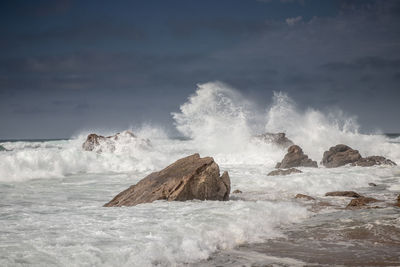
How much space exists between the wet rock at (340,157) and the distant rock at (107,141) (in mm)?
13980

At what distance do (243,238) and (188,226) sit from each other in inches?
40.9

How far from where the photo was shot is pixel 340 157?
22328 millimetres

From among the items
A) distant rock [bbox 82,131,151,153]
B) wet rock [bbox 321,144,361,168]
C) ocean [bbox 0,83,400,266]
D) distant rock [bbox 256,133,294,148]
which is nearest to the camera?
ocean [bbox 0,83,400,266]

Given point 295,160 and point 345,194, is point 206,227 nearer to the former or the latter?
point 345,194

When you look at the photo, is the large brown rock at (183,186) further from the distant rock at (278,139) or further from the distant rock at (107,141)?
the distant rock at (278,139)

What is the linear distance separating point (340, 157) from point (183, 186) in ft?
49.0

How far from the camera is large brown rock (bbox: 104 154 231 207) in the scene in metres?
10.2

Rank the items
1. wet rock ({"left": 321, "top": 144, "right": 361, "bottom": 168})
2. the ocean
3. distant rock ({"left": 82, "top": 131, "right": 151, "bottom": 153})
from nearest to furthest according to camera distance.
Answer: the ocean, wet rock ({"left": 321, "top": 144, "right": 361, "bottom": 168}), distant rock ({"left": 82, "top": 131, "right": 151, "bottom": 153})

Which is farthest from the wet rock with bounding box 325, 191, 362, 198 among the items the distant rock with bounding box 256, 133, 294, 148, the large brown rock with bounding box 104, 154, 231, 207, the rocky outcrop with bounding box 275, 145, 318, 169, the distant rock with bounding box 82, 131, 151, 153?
the distant rock with bounding box 82, 131, 151, 153

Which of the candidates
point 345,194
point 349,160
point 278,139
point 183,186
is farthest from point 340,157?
point 183,186

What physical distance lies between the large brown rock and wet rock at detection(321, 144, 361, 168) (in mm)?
13133

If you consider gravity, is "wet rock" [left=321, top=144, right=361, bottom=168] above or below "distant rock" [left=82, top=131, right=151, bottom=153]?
below

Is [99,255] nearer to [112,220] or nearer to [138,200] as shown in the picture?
[112,220]

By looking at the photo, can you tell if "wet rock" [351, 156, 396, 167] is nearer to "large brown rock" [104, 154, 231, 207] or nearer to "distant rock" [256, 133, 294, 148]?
"distant rock" [256, 133, 294, 148]
